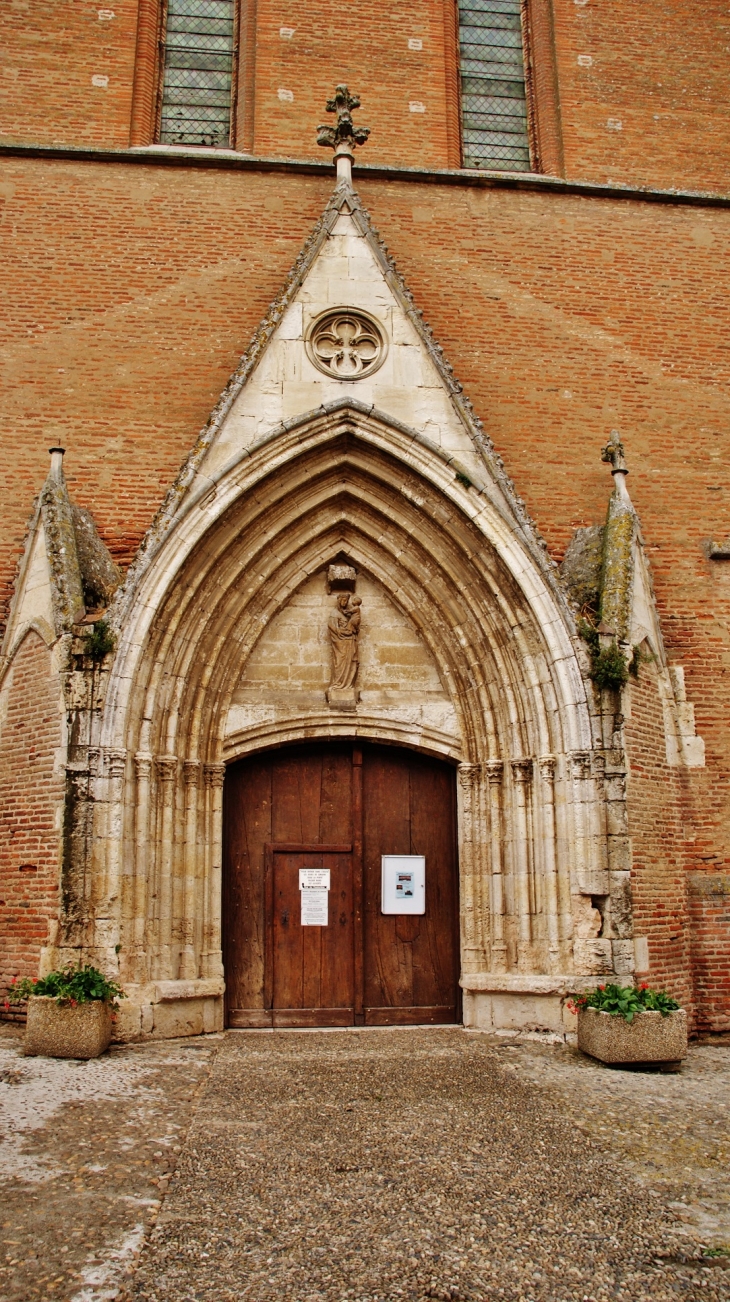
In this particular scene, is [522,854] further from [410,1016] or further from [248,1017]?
[248,1017]

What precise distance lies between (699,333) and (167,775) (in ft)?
22.7

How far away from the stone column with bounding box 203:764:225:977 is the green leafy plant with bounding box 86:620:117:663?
1438 mm

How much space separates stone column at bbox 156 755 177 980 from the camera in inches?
303

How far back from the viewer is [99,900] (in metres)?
7.23

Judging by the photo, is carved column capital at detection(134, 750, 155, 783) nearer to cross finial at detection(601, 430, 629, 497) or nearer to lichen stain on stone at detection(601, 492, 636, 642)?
lichen stain on stone at detection(601, 492, 636, 642)

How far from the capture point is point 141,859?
758 cm

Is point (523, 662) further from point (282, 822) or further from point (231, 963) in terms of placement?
point (231, 963)

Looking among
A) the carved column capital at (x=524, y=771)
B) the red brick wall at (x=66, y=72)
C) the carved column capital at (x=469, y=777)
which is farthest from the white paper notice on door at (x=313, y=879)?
the red brick wall at (x=66, y=72)

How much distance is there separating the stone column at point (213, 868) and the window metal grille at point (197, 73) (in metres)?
6.96

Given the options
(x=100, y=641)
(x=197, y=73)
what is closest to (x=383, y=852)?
(x=100, y=641)

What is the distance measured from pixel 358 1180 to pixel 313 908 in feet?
13.7

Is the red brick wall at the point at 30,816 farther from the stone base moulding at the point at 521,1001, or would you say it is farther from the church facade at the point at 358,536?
the stone base moulding at the point at 521,1001

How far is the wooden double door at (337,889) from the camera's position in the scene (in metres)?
8.47

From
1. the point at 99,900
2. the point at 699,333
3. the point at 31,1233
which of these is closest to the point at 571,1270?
the point at 31,1233
